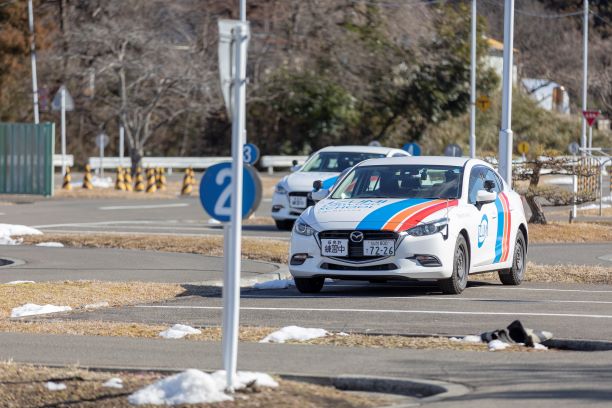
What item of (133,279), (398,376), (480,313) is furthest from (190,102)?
(398,376)

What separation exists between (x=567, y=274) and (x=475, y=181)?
2299 millimetres

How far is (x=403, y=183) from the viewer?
53.4 feet

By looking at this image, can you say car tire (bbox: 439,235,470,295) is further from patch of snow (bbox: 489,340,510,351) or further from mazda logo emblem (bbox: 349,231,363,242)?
patch of snow (bbox: 489,340,510,351)

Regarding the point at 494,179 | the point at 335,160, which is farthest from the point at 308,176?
the point at 494,179

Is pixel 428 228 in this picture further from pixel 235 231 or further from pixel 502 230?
pixel 235 231

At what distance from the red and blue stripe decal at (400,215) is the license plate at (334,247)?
27cm

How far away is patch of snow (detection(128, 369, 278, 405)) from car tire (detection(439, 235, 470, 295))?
7.10 metres

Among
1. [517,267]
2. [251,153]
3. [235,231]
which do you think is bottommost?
[517,267]

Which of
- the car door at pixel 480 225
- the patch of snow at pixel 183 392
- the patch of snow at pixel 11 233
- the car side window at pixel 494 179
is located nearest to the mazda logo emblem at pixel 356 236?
the car door at pixel 480 225

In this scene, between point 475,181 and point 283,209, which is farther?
point 283,209

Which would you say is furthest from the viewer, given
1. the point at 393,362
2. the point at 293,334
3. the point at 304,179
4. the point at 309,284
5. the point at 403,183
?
the point at 304,179

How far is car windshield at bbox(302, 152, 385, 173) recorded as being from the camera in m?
27.0

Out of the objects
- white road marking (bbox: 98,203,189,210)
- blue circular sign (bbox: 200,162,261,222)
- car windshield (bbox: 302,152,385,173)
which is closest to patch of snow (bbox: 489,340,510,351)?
blue circular sign (bbox: 200,162,261,222)

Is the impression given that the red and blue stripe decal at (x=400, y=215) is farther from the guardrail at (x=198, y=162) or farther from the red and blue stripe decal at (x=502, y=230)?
the guardrail at (x=198, y=162)
